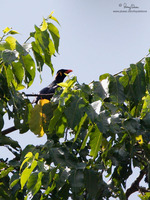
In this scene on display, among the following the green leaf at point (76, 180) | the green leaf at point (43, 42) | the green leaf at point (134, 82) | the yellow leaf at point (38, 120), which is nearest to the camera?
the green leaf at point (76, 180)

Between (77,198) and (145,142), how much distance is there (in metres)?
0.72

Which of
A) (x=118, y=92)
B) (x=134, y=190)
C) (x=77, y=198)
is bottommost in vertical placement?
(x=134, y=190)

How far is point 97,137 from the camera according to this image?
3.05 meters

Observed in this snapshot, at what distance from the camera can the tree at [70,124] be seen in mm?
2945

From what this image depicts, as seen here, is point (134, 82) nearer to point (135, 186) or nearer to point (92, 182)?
point (92, 182)

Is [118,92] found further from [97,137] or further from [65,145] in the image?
[65,145]

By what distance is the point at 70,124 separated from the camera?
9.62 ft

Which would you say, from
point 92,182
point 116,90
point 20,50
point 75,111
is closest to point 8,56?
point 20,50

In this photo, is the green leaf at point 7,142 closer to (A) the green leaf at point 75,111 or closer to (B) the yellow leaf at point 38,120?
(B) the yellow leaf at point 38,120

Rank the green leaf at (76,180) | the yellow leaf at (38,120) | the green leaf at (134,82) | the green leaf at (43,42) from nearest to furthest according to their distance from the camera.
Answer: the green leaf at (76,180) < the green leaf at (134,82) < the green leaf at (43,42) < the yellow leaf at (38,120)

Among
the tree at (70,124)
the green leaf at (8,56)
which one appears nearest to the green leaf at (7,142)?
the tree at (70,124)

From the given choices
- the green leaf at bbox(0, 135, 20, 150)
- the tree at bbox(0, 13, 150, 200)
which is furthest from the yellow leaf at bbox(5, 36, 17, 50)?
the green leaf at bbox(0, 135, 20, 150)

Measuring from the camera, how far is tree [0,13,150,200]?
2945mm

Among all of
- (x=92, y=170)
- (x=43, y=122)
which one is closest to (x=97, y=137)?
(x=92, y=170)
